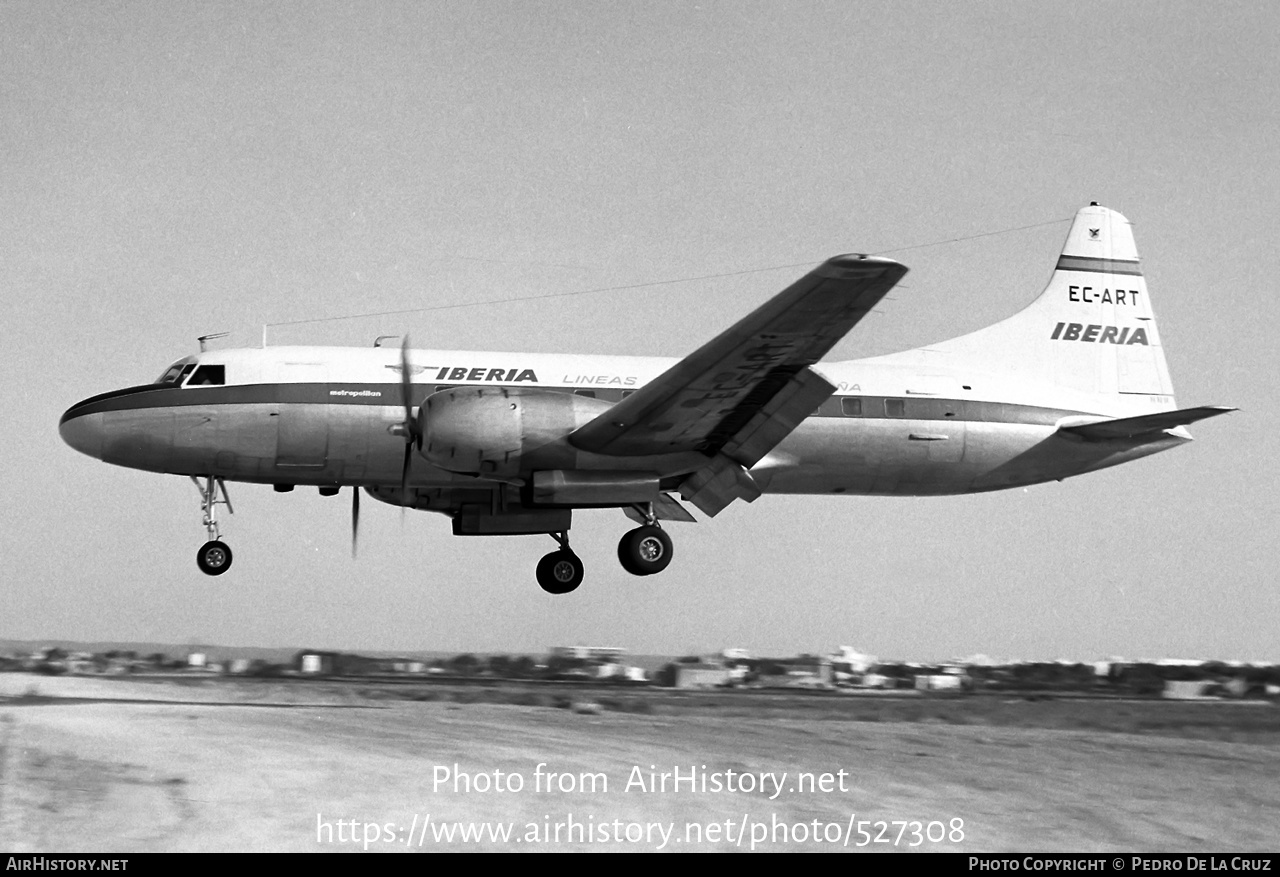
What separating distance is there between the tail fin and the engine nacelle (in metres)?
8.82

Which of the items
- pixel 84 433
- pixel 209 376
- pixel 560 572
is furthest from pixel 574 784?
pixel 84 433

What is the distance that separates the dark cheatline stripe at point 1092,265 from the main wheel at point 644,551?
1164 centimetres

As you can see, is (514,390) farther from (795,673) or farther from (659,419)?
(795,673)

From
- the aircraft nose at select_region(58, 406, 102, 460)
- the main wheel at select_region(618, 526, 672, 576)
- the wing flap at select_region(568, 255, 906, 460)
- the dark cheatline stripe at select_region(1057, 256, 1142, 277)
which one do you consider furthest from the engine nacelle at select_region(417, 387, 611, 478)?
the dark cheatline stripe at select_region(1057, 256, 1142, 277)

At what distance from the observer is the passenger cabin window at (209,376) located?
22062 mm

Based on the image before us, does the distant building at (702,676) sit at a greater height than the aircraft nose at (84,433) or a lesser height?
lesser

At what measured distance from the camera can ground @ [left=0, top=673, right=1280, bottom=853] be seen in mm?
13773

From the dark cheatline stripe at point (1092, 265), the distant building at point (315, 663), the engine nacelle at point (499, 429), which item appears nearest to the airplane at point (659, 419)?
the engine nacelle at point (499, 429)

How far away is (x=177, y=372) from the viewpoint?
73.2 ft

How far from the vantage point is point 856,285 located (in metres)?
16.8

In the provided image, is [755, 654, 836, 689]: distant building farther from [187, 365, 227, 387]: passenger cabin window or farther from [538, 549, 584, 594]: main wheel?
[187, 365, 227, 387]: passenger cabin window

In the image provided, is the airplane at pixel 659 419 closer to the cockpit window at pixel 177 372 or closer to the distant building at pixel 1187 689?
the cockpit window at pixel 177 372
